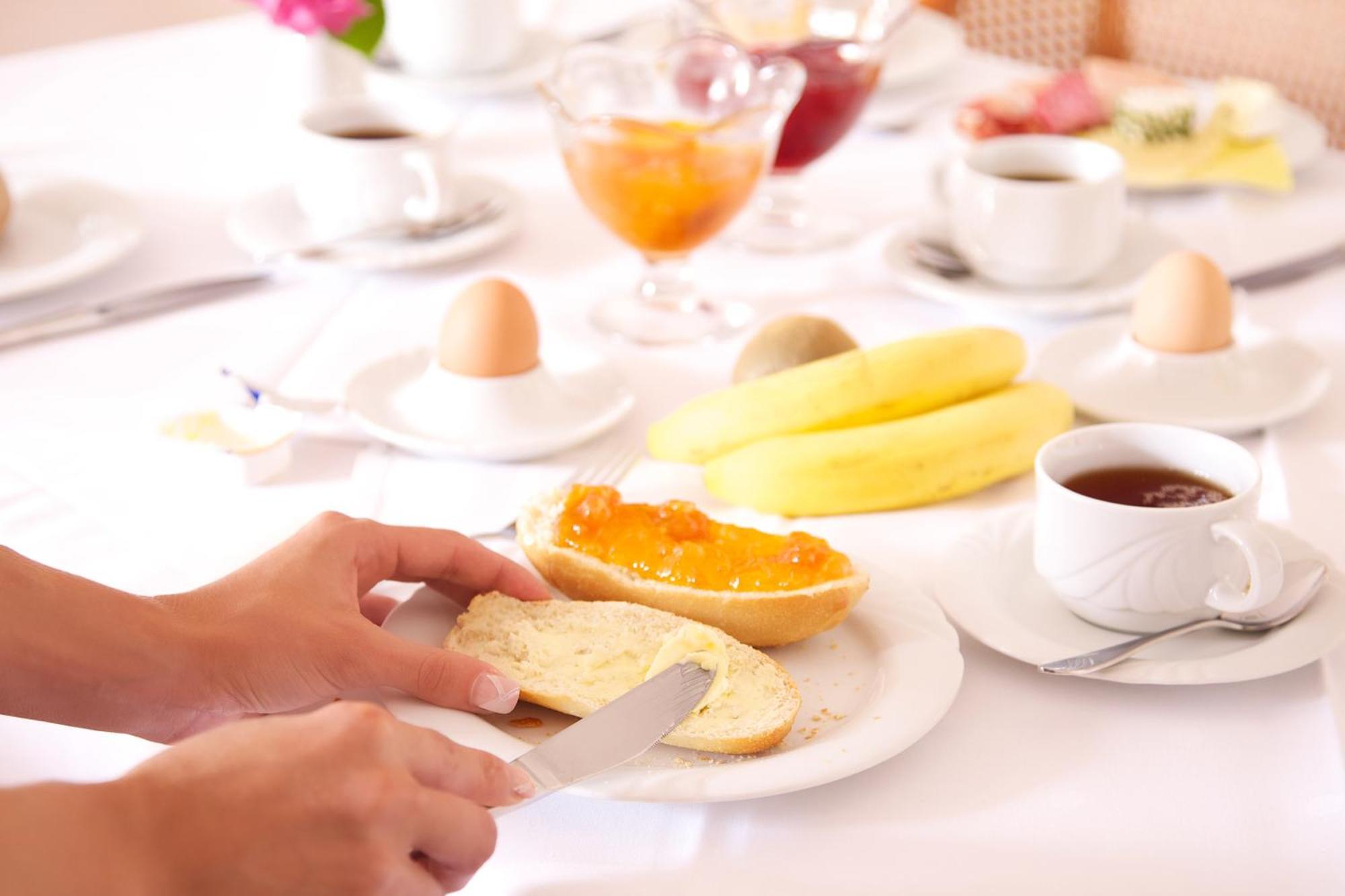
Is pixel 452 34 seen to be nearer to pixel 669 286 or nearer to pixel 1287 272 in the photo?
pixel 669 286

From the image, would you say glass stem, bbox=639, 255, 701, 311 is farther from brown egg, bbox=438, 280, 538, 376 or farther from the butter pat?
the butter pat

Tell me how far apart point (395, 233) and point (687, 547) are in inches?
31.1

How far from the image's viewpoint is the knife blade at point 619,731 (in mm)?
759

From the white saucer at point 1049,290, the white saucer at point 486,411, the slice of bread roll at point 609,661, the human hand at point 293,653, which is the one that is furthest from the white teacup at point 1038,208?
the human hand at point 293,653

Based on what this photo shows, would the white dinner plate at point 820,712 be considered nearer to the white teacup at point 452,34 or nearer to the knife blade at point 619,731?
the knife blade at point 619,731

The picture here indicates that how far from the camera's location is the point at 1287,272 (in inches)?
60.7

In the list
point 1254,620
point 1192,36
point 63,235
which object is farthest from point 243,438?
point 1192,36

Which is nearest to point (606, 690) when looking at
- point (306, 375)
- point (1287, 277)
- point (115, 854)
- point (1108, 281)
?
point (115, 854)

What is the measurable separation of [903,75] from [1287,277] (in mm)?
690

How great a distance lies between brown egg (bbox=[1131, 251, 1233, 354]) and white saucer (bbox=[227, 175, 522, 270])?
741mm

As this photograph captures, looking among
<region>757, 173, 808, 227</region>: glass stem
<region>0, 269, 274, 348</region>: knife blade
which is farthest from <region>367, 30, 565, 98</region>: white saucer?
<region>0, 269, 274, 348</region>: knife blade

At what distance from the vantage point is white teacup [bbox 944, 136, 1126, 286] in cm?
142

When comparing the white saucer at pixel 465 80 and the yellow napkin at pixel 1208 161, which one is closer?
the yellow napkin at pixel 1208 161

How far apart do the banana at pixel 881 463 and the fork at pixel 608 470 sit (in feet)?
0.26
